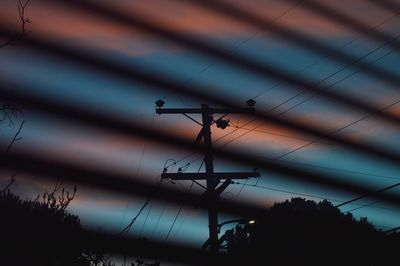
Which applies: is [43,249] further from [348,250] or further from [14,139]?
[348,250]

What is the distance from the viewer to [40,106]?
887 millimetres

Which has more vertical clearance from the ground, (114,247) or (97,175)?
(97,175)

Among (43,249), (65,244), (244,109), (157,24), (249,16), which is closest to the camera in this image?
(157,24)

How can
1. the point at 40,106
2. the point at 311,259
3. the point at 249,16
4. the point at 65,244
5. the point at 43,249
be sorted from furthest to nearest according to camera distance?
the point at 311,259
the point at 65,244
the point at 43,249
the point at 249,16
the point at 40,106

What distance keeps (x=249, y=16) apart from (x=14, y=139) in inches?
26.0

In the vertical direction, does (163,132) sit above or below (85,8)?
below

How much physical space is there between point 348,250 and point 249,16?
5018mm

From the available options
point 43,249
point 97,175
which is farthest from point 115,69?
point 43,249

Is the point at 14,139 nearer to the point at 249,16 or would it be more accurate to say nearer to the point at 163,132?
the point at 163,132

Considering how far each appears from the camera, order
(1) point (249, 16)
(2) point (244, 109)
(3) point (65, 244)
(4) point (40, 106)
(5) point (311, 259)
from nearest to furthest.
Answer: (4) point (40, 106) < (1) point (249, 16) < (2) point (244, 109) < (3) point (65, 244) < (5) point (311, 259)

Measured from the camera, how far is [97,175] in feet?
3.19

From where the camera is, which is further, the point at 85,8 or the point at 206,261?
the point at 206,261

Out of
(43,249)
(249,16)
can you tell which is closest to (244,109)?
(249,16)

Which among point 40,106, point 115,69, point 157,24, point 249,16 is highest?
point 249,16
